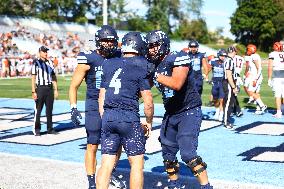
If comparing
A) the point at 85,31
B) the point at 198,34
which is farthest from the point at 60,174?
the point at 198,34

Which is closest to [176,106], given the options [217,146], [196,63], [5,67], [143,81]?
[143,81]

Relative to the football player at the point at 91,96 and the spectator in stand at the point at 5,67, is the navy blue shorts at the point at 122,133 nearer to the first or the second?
the football player at the point at 91,96

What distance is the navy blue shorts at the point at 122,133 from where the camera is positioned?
17.5 feet

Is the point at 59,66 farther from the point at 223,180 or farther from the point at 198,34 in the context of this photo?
the point at 198,34

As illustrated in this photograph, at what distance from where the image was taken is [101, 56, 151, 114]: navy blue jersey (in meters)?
5.33

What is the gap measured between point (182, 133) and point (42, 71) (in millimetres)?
5423

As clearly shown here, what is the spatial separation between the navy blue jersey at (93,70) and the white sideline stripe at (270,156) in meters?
3.11

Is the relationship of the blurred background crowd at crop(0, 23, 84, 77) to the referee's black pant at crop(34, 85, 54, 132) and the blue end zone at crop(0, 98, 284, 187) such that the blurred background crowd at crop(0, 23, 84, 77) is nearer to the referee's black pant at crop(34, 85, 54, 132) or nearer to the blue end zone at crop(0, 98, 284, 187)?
the blue end zone at crop(0, 98, 284, 187)

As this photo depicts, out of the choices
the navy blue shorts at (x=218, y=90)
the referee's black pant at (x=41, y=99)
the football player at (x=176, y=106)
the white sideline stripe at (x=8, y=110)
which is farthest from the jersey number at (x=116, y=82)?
the white sideline stripe at (x=8, y=110)

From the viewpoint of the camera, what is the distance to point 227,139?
33.8ft

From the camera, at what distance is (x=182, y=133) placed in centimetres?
597

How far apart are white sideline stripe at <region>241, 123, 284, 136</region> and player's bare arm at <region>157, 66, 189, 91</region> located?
577 cm

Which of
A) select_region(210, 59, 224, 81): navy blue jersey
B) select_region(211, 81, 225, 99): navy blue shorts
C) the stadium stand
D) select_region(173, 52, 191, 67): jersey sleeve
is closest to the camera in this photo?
select_region(173, 52, 191, 67): jersey sleeve

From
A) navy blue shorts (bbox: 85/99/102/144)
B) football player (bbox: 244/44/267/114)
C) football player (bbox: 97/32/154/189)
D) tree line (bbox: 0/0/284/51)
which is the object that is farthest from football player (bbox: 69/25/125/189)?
tree line (bbox: 0/0/284/51)
